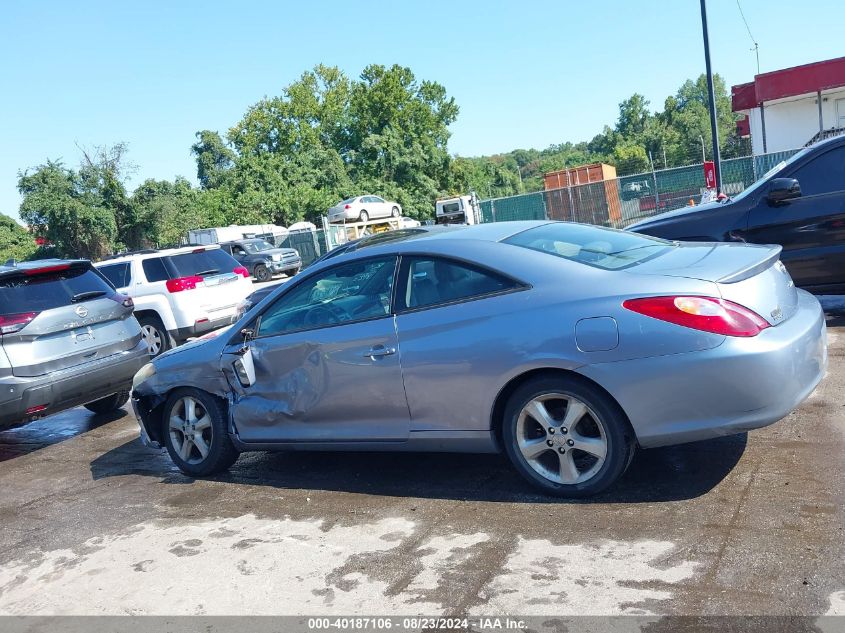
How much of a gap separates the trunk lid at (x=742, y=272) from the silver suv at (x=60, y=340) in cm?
527

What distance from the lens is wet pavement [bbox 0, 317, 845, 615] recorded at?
3305 millimetres

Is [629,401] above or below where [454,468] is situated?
above

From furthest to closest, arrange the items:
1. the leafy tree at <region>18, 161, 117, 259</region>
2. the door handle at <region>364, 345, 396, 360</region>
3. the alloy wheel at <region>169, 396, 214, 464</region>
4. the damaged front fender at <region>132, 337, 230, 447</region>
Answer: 1. the leafy tree at <region>18, 161, 117, 259</region>
2. the alloy wheel at <region>169, 396, 214, 464</region>
3. the damaged front fender at <region>132, 337, 230, 447</region>
4. the door handle at <region>364, 345, 396, 360</region>

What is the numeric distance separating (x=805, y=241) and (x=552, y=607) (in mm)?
5710

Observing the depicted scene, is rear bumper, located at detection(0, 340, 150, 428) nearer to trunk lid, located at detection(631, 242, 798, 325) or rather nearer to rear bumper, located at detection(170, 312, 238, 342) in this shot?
rear bumper, located at detection(170, 312, 238, 342)

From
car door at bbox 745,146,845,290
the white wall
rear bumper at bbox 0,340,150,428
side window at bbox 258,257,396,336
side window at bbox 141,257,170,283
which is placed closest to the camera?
side window at bbox 258,257,396,336

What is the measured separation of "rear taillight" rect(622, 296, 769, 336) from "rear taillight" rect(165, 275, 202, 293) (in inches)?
365

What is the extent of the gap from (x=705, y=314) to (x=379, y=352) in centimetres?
184

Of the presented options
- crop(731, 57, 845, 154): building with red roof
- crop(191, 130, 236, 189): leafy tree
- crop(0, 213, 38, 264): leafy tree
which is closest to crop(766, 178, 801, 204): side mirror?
crop(731, 57, 845, 154): building with red roof

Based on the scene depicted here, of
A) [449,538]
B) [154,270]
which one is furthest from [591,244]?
[154,270]

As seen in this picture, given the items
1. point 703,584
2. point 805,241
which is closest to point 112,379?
point 703,584

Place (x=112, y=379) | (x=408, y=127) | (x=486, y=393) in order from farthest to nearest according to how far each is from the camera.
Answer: (x=408, y=127) < (x=112, y=379) < (x=486, y=393)

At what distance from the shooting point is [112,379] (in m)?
7.47

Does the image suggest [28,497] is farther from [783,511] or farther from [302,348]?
[783,511]
